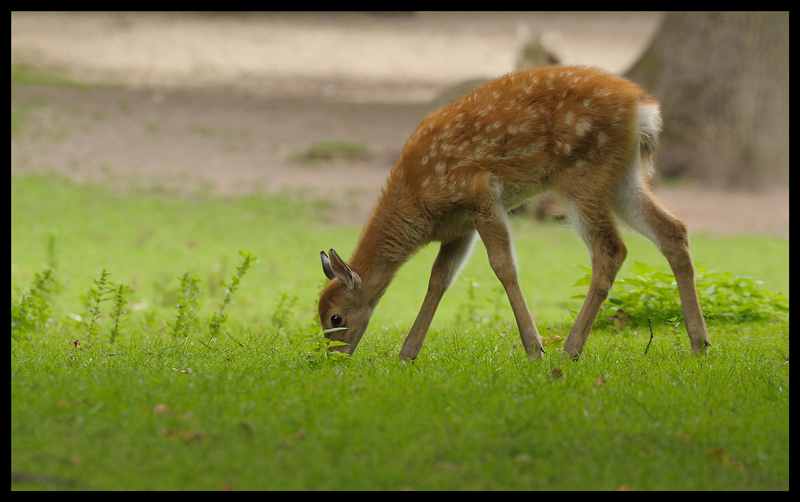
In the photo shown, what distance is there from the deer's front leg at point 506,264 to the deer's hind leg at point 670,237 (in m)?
1.00

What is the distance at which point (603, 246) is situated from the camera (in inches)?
263

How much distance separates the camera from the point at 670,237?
682cm

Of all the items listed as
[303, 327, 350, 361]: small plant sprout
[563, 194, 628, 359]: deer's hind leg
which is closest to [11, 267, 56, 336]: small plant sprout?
[303, 327, 350, 361]: small plant sprout

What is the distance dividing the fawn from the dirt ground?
13.5m

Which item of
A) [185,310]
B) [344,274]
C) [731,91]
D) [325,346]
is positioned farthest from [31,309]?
[731,91]

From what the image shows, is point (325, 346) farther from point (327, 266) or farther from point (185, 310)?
point (185, 310)

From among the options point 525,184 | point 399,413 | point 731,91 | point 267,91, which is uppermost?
point 267,91

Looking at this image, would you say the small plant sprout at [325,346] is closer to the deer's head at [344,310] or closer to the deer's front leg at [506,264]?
the deer's head at [344,310]

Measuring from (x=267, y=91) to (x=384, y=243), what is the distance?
26421 millimetres

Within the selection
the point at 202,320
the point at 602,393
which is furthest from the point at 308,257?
the point at 602,393

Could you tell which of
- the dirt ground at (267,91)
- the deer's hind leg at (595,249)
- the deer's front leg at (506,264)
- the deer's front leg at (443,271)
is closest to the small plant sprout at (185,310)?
the deer's front leg at (443,271)

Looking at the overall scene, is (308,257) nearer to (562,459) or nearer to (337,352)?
(337,352)

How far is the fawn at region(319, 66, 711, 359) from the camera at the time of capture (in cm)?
661
